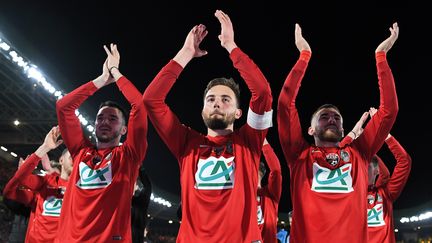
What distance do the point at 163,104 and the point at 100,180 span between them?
1051 millimetres

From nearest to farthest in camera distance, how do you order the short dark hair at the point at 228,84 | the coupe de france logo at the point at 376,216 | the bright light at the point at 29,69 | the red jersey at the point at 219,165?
the red jersey at the point at 219,165 → the short dark hair at the point at 228,84 → the coupe de france logo at the point at 376,216 → the bright light at the point at 29,69

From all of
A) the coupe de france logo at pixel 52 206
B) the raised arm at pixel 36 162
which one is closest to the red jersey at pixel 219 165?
the raised arm at pixel 36 162

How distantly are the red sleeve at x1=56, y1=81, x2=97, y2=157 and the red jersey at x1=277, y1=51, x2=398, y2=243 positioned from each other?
6.32 feet

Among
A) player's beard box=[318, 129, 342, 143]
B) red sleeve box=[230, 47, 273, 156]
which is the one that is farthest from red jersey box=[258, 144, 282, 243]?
red sleeve box=[230, 47, 273, 156]

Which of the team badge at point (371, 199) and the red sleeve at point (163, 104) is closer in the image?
the red sleeve at point (163, 104)

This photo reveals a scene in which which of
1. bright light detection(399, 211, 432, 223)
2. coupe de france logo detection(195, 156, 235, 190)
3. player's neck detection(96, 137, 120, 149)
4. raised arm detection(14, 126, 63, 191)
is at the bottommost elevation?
coupe de france logo detection(195, 156, 235, 190)

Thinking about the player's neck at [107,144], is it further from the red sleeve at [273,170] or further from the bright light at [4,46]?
the bright light at [4,46]

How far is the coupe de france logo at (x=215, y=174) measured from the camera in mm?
3088

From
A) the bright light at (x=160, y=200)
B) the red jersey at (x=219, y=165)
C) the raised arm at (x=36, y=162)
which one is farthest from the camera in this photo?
the bright light at (x=160, y=200)

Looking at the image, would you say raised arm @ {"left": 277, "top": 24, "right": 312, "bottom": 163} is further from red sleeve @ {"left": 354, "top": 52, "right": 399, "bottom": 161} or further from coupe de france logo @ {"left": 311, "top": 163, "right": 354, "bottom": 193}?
red sleeve @ {"left": 354, "top": 52, "right": 399, "bottom": 161}

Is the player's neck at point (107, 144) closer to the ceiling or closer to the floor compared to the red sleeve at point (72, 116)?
closer to the floor

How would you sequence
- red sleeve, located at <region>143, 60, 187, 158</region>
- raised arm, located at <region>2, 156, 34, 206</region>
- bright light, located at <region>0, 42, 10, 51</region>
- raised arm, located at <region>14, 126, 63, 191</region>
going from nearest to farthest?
1. red sleeve, located at <region>143, 60, 187, 158</region>
2. raised arm, located at <region>14, 126, 63, 191</region>
3. raised arm, located at <region>2, 156, 34, 206</region>
4. bright light, located at <region>0, 42, 10, 51</region>

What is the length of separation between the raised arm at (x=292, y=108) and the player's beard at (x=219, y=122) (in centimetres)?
68

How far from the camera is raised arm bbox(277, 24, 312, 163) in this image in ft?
12.4
